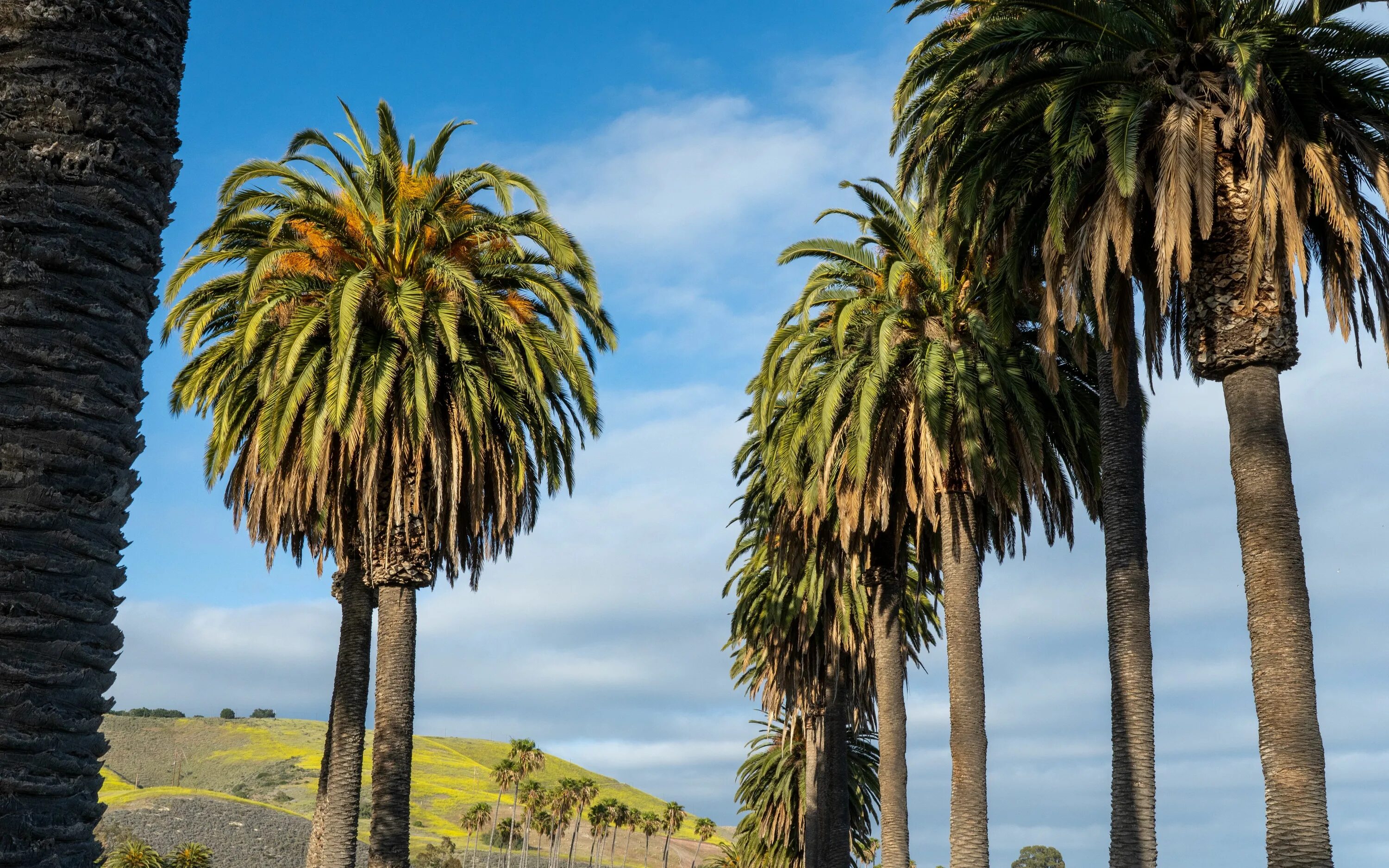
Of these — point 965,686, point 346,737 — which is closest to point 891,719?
point 965,686

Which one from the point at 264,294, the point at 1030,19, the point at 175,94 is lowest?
the point at 175,94

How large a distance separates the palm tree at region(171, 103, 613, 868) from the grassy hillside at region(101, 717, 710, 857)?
88194mm

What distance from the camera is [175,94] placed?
571cm

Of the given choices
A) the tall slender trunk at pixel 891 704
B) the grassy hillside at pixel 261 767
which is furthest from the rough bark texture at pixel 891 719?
the grassy hillside at pixel 261 767

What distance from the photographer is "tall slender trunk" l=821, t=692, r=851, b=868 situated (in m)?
34.1

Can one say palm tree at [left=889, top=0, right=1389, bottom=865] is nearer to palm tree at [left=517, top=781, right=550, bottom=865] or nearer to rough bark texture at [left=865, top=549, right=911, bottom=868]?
rough bark texture at [left=865, top=549, right=911, bottom=868]

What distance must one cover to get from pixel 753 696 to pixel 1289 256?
3221 cm

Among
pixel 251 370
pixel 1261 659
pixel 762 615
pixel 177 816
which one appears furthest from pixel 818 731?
pixel 177 816

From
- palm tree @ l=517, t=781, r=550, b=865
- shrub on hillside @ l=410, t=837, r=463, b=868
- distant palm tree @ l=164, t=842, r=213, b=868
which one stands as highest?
palm tree @ l=517, t=781, r=550, b=865

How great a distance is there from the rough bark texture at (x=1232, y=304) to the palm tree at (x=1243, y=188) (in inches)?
0.9

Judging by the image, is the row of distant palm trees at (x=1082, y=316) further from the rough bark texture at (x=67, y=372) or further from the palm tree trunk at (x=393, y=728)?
the rough bark texture at (x=67, y=372)

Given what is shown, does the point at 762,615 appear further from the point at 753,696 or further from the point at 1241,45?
the point at 1241,45

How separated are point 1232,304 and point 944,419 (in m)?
8.22

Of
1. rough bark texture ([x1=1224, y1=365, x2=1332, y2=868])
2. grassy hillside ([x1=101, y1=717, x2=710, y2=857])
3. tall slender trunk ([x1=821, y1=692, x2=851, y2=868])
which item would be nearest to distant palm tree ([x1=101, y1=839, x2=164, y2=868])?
tall slender trunk ([x1=821, y1=692, x2=851, y2=868])
